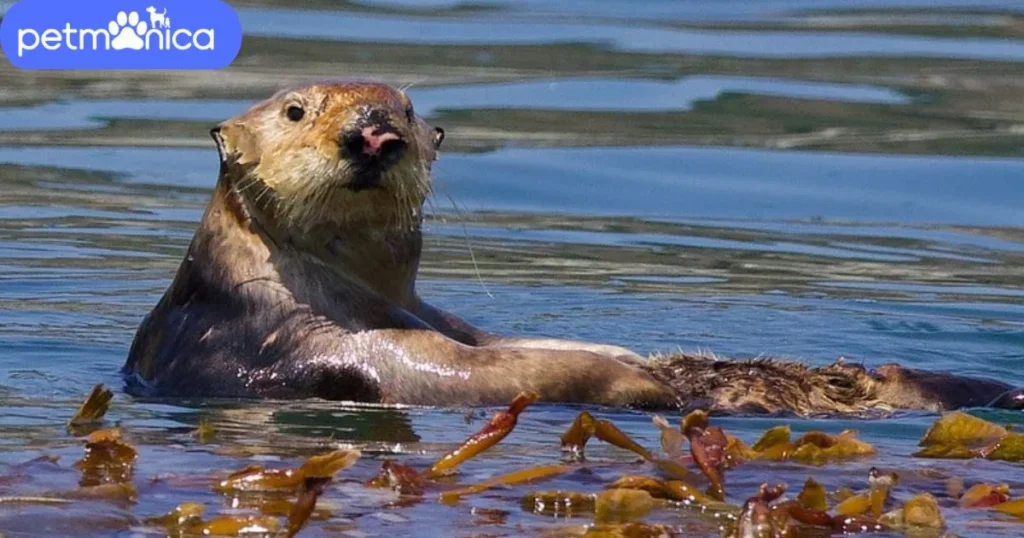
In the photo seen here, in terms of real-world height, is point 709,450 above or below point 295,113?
below

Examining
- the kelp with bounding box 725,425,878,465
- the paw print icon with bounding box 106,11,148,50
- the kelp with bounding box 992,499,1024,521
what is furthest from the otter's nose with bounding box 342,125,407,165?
the paw print icon with bounding box 106,11,148,50

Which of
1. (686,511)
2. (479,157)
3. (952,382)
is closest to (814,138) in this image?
(479,157)

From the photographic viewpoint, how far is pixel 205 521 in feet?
14.1

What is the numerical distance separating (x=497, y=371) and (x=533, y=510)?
4.64 ft

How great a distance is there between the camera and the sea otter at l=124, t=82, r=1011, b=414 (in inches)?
233

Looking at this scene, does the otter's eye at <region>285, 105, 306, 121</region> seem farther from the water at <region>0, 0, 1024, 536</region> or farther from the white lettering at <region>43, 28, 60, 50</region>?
the white lettering at <region>43, 28, 60, 50</region>

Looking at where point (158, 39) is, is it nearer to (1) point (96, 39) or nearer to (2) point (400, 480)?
(1) point (96, 39)

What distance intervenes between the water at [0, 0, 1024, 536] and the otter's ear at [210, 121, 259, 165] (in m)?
0.65

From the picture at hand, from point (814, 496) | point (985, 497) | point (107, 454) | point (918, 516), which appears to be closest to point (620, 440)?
point (814, 496)

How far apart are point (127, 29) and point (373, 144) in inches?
276

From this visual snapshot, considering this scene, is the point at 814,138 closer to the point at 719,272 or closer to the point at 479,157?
the point at 479,157

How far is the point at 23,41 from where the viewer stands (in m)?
13.9

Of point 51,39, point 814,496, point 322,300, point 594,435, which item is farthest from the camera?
point 51,39

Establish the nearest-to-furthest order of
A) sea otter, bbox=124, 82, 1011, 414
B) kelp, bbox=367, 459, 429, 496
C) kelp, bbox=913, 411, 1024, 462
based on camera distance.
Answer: kelp, bbox=367, 459, 429, 496 < kelp, bbox=913, 411, 1024, 462 < sea otter, bbox=124, 82, 1011, 414
